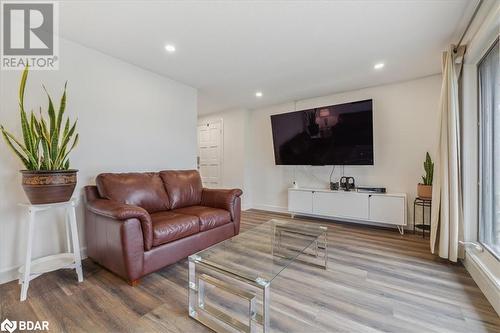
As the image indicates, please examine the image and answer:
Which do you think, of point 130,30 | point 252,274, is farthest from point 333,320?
point 130,30

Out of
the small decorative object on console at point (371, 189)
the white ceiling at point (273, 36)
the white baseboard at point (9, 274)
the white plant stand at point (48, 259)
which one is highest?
the white ceiling at point (273, 36)

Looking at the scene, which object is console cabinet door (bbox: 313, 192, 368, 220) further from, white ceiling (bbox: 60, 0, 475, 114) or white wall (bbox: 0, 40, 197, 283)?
white wall (bbox: 0, 40, 197, 283)

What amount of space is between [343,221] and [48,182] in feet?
13.0

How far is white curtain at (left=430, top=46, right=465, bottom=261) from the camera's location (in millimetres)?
2123

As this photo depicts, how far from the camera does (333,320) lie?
1.44 metres

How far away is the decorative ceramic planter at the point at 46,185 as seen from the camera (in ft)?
5.51

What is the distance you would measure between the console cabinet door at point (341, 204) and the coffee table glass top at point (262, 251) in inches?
58.0

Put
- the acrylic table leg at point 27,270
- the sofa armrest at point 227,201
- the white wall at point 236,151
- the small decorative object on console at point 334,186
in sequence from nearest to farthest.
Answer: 1. the acrylic table leg at point 27,270
2. the sofa armrest at point 227,201
3. the small decorative object on console at point 334,186
4. the white wall at point 236,151

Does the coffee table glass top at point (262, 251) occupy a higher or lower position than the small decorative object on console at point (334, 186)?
lower

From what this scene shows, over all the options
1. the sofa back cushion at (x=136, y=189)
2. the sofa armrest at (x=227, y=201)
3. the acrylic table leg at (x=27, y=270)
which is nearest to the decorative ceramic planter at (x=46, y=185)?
the acrylic table leg at (x=27, y=270)

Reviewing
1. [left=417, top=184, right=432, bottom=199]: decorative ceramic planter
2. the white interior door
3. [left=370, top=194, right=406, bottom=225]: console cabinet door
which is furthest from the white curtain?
the white interior door

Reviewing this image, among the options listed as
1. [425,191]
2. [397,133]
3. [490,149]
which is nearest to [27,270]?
[490,149]

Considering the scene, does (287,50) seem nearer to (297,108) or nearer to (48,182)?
(297,108)

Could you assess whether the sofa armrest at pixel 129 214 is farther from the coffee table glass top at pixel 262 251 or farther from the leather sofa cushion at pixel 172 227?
the coffee table glass top at pixel 262 251
